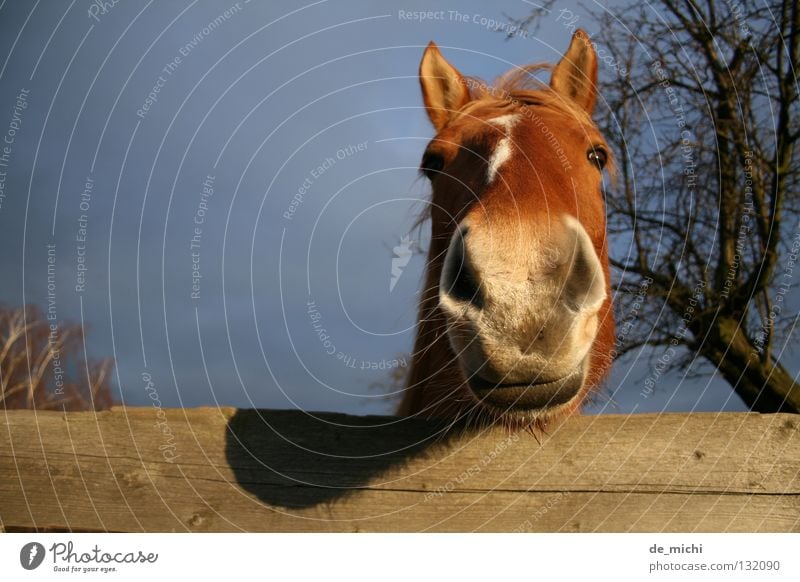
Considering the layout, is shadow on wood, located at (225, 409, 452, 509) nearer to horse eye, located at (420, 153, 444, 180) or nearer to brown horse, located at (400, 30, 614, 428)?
brown horse, located at (400, 30, 614, 428)

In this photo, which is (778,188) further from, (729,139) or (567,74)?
(567,74)

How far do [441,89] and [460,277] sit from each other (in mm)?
1379

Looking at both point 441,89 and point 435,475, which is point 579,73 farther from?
point 435,475

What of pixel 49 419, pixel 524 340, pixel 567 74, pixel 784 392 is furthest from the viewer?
pixel 784 392

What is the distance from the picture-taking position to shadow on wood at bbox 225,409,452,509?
6.69 feet

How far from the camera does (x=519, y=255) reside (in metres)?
1.70

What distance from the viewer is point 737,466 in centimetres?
207

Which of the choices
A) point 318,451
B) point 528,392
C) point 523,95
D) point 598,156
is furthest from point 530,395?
point 523,95

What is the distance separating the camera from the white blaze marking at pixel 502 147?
2.04 m

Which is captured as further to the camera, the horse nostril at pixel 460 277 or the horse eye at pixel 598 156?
the horse eye at pixel 598 156

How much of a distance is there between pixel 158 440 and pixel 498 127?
68.2 inches
